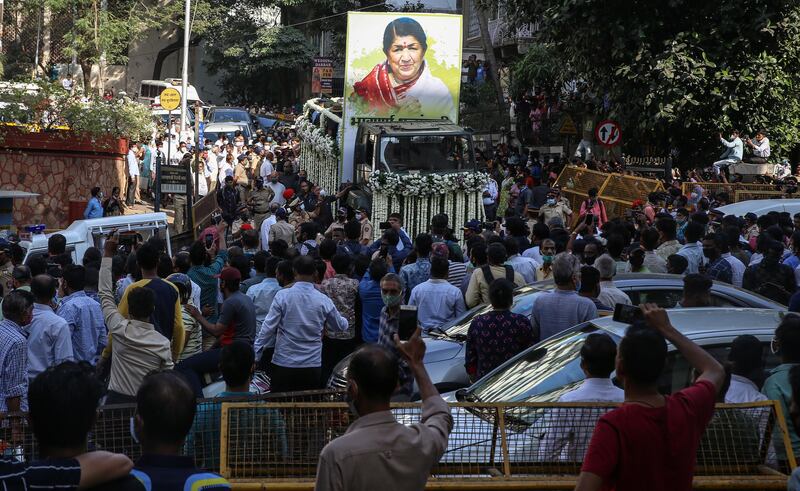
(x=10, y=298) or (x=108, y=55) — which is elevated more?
(x=108, y=55)

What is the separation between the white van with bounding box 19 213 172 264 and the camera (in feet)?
43.7

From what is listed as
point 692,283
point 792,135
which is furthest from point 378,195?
point 692,283

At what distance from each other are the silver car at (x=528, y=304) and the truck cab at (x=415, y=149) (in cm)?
998

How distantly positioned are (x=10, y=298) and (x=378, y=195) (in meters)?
12.3

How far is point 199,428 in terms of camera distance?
19.4ft

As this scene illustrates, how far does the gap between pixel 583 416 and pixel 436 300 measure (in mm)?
4544

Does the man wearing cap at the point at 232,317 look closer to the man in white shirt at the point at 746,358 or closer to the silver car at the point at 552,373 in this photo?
the silver car at the point at 552,373

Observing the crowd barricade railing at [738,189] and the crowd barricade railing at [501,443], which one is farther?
the crowd barricade railing at [738,189]

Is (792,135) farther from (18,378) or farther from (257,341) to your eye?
(18,378)

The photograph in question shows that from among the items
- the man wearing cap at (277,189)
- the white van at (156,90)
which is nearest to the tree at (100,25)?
the white van at (156,90)

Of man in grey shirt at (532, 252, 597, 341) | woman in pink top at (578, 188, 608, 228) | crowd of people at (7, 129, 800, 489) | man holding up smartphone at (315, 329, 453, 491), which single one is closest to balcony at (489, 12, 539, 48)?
woman in pink top at (578, 188, 608, 228)

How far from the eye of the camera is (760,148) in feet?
73.3

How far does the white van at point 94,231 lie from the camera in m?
13.3

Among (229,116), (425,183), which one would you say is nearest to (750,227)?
(425,183)
